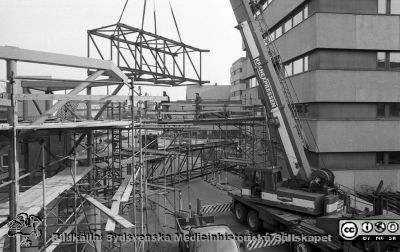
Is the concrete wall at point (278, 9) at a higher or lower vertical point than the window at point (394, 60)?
higher

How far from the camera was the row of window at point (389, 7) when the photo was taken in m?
16.4

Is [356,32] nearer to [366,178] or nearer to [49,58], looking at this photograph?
[366,178]

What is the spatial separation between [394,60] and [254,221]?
10707 millimetres

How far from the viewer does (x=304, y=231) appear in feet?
34.0

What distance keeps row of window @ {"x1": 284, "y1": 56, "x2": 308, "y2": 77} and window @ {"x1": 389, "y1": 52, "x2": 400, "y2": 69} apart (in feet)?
13.1

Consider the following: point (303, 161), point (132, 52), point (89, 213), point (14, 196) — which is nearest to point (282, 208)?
point (303, 161)

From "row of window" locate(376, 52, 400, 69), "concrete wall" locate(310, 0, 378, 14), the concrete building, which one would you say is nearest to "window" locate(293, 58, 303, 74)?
the concrete building

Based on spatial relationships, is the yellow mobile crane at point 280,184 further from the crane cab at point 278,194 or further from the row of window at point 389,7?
the row of window at point 389,7

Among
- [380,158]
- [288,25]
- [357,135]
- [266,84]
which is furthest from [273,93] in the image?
[288,25]

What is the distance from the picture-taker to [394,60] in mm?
16656

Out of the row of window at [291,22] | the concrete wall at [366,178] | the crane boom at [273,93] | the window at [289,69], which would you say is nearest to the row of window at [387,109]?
the concrete wall at [366,178]

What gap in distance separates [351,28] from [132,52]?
1152 cm

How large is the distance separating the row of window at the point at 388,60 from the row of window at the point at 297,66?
3.42 meters

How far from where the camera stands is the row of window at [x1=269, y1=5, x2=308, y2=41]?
17859mm
